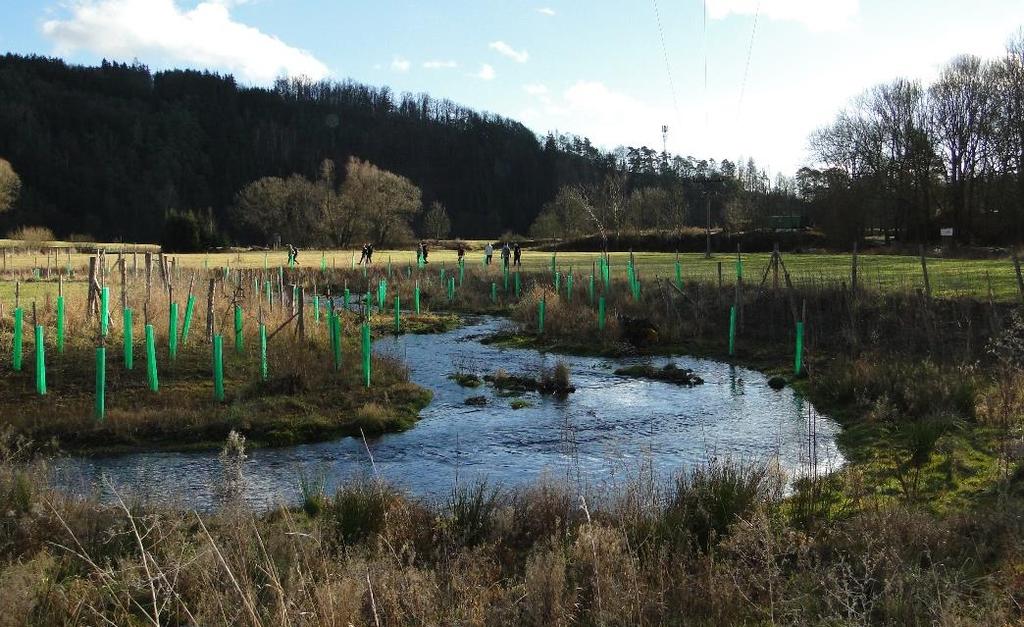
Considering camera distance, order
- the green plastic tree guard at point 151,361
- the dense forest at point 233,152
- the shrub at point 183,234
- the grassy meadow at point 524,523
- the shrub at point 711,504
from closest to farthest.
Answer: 1. the grassy meadow at point 524,523
2. the shrub at point 711,504
3. the green plastic tree guard at point 151,361
4. the shrub at point 183,234
5. the dense forest at point 233,152

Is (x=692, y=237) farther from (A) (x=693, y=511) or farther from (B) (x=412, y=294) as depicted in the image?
(A) (x=693, y=511)

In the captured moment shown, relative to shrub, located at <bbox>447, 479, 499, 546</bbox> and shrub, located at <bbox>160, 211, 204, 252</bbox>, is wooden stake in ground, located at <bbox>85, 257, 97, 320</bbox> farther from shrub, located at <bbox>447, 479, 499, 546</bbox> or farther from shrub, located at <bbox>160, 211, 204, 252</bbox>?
shrub, located at <bbox>160, 211, 204, 252</bbox>

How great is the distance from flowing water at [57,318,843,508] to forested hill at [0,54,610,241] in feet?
371

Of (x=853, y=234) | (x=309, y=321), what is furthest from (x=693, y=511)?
(x=853, y=234)

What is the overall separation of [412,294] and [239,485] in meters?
31.6

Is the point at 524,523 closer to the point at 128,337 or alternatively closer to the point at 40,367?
the point at 128,337

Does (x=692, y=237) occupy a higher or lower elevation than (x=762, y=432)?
higher

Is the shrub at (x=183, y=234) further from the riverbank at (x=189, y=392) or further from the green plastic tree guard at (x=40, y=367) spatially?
the green plastic tree guard at (x=40, y=367)

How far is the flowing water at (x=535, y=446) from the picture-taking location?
11312 mm

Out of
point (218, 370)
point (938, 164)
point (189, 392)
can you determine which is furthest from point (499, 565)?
point (938, 164)

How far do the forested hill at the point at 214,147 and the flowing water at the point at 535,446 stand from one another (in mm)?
113134

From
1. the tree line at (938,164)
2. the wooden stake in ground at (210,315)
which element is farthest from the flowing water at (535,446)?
the tree line at (938,164)

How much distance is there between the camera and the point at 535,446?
13633mm

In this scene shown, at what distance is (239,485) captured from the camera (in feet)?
24.8
